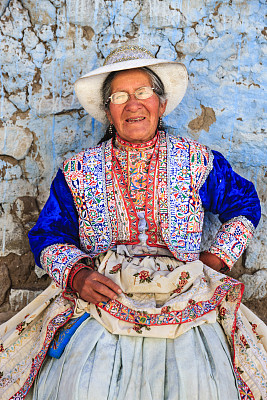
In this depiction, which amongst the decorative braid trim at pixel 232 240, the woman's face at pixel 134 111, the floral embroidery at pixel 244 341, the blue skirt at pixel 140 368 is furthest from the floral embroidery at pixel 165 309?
the woman's face at pixel 134 111

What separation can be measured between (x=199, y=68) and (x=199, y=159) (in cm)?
77

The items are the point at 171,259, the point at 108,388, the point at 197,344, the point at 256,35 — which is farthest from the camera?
the point at 256,35

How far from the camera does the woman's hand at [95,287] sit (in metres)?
1.97

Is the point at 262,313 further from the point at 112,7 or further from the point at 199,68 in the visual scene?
the point at 112,7

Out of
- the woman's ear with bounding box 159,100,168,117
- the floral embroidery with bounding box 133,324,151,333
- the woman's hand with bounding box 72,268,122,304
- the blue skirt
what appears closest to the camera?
the blue skirt

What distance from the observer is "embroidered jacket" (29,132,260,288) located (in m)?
2.23

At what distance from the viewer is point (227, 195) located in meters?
2.37

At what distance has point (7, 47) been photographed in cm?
277

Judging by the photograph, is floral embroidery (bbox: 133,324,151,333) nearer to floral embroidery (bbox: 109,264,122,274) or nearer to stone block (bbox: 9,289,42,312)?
floral embroidery (bbox: 109,264,122,274)

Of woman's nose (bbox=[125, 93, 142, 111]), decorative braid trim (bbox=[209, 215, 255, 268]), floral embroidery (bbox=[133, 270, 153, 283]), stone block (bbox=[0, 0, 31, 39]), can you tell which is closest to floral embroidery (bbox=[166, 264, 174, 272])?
floral embroidery (bbox=[133, 270, 153, 283])

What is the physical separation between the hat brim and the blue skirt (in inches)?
47.2

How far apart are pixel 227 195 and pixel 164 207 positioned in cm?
37

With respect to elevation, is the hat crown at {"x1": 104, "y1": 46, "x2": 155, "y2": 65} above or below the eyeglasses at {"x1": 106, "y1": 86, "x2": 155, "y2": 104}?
above

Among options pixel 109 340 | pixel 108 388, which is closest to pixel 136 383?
pixel 108 388
